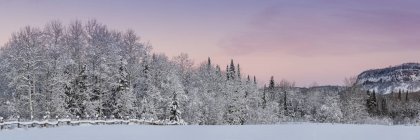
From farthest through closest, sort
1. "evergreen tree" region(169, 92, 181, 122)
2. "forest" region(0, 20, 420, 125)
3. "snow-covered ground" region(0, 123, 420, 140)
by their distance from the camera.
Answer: "evergreen tree" region(169, 92, 181, 122), "forest" region(0, 20, 420, 125), "snow-covered ground" region(0, 123, 420, 140)

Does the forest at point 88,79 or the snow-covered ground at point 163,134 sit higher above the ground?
the forest at point 88,79

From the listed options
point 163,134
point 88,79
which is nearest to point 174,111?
point 88,79

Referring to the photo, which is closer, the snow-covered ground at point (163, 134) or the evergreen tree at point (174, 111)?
the snow-covered ground at point (163, 134)

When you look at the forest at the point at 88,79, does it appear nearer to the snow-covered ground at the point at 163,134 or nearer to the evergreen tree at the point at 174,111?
the evergreen tree at the point at 174,111

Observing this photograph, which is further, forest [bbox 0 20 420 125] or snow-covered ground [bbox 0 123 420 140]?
forest [bbox 0 20 420 125]

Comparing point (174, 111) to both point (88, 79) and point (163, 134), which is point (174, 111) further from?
point (163, 134)

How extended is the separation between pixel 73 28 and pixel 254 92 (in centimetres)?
6254

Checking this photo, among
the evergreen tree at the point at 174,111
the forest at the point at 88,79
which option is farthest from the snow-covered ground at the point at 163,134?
the evergreen tree at the point at 174,111

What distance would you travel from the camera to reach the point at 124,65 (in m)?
74.8

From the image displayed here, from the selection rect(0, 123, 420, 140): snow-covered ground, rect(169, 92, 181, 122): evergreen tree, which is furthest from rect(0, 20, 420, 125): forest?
rect(0, 123, 420, 140): snow-covered ground

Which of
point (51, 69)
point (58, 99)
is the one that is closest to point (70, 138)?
point (58, 99)

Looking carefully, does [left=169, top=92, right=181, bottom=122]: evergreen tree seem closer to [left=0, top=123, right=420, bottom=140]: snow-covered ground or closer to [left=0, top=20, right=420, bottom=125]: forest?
[left=0, top=20, right=420, bottom=125]: forest

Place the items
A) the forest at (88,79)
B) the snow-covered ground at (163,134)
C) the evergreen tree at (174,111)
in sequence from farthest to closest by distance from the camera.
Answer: the evergreen tree at (174,111), the forest at (88,79), the snow-covered ground at (163,134)

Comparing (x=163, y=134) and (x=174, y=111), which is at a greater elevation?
(x=174, y=111)
